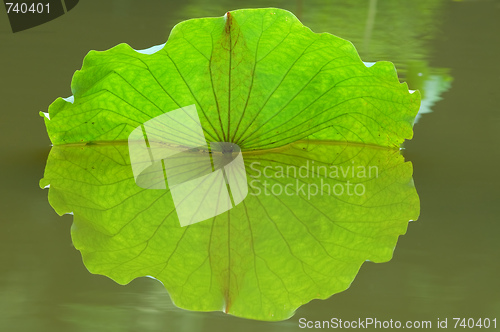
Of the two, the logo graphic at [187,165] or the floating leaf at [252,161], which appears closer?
the floating leaf at [252,161]

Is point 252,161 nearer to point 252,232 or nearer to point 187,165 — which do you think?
point 187,165

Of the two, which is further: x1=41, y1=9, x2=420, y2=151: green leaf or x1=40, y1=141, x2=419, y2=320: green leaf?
x1=41, y1=9, x2=420, y2=151: green leaf

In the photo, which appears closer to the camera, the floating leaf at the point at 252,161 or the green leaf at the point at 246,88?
the floating leaf at the point at 252,161

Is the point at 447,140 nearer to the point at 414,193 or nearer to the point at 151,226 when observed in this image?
the point at 414,193
